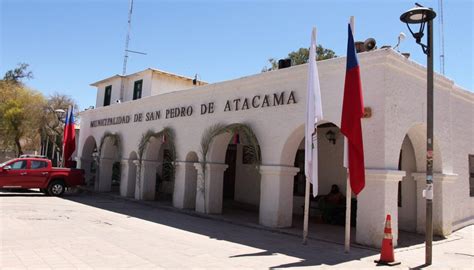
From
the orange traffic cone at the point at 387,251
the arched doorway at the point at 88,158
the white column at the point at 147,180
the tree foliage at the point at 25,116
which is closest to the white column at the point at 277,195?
the orange traffic cone at the point at 387,251

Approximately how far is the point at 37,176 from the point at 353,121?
1440cm

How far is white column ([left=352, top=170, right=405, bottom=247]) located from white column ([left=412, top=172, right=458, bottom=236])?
257 cm

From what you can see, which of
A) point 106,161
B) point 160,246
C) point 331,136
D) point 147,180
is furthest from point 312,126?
point 106,161

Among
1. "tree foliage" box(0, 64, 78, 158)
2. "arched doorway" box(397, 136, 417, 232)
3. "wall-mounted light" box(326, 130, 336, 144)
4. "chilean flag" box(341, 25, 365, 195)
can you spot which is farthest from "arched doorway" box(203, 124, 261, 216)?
"tree foliage" box(0, 64, 78, 158)

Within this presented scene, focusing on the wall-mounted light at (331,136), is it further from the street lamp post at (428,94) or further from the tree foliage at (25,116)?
the tree foliage at (25,116)

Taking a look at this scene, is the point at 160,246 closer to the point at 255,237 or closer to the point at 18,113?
the point at 255,237

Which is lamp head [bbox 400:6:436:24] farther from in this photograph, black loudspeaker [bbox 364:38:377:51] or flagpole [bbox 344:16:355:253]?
black loudspeaker [bbox 364:38:377:51]

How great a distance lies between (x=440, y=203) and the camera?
11312 millimetres

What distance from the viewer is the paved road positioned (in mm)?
7023

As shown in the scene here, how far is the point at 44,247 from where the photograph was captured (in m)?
7.74

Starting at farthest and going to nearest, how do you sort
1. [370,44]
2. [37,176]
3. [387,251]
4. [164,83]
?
[164,83], [37,176], [370,44], [387,251]

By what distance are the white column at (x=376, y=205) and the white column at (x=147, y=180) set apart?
34.7 feet

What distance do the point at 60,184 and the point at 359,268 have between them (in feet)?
49.1

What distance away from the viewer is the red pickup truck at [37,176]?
1723 centimetres
